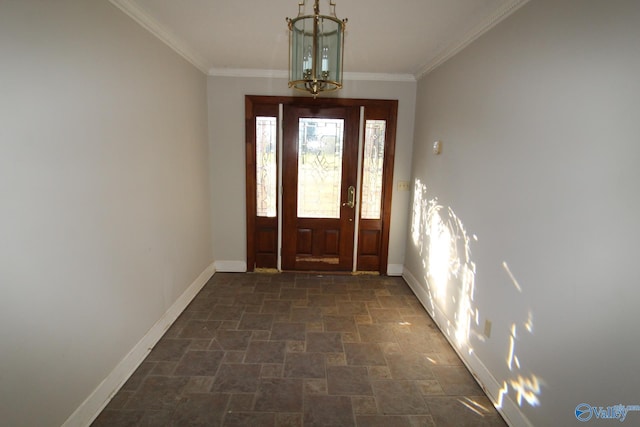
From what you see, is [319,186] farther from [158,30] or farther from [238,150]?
[158,30]

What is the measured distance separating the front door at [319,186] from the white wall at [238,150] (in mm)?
352

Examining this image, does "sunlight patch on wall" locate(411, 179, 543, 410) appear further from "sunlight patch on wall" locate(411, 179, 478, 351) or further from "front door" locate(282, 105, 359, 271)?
"front door" locate(282, 105, 359, 271)

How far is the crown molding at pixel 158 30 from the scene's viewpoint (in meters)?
2.12

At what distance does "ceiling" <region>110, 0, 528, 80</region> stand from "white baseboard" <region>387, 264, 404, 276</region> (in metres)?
2.41

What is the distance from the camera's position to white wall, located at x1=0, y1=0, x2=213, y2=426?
1.38 m

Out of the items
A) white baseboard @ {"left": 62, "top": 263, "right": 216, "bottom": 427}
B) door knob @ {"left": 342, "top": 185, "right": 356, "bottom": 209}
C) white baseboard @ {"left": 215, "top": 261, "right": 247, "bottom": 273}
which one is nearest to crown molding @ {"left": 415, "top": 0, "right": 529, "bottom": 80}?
door knob @ {"left": 342, "top": 185, "right": 356, "bottom": 209}

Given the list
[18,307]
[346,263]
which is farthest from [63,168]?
[346,263]

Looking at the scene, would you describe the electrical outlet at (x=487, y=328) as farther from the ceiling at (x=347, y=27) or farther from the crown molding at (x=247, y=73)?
the crown molding at (x=247, y=73)

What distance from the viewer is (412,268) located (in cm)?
392

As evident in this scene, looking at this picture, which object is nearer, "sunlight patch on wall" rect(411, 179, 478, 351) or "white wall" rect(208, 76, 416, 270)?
"sunlight patch on wall" rect(411, 179, 478, 351)

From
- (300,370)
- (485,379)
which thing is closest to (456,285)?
(485,379)

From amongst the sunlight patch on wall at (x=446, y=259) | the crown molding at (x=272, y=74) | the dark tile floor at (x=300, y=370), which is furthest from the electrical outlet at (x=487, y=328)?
the crown molding at (x=272, y=74)

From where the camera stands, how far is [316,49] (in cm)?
151

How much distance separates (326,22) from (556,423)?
7.39 feet
